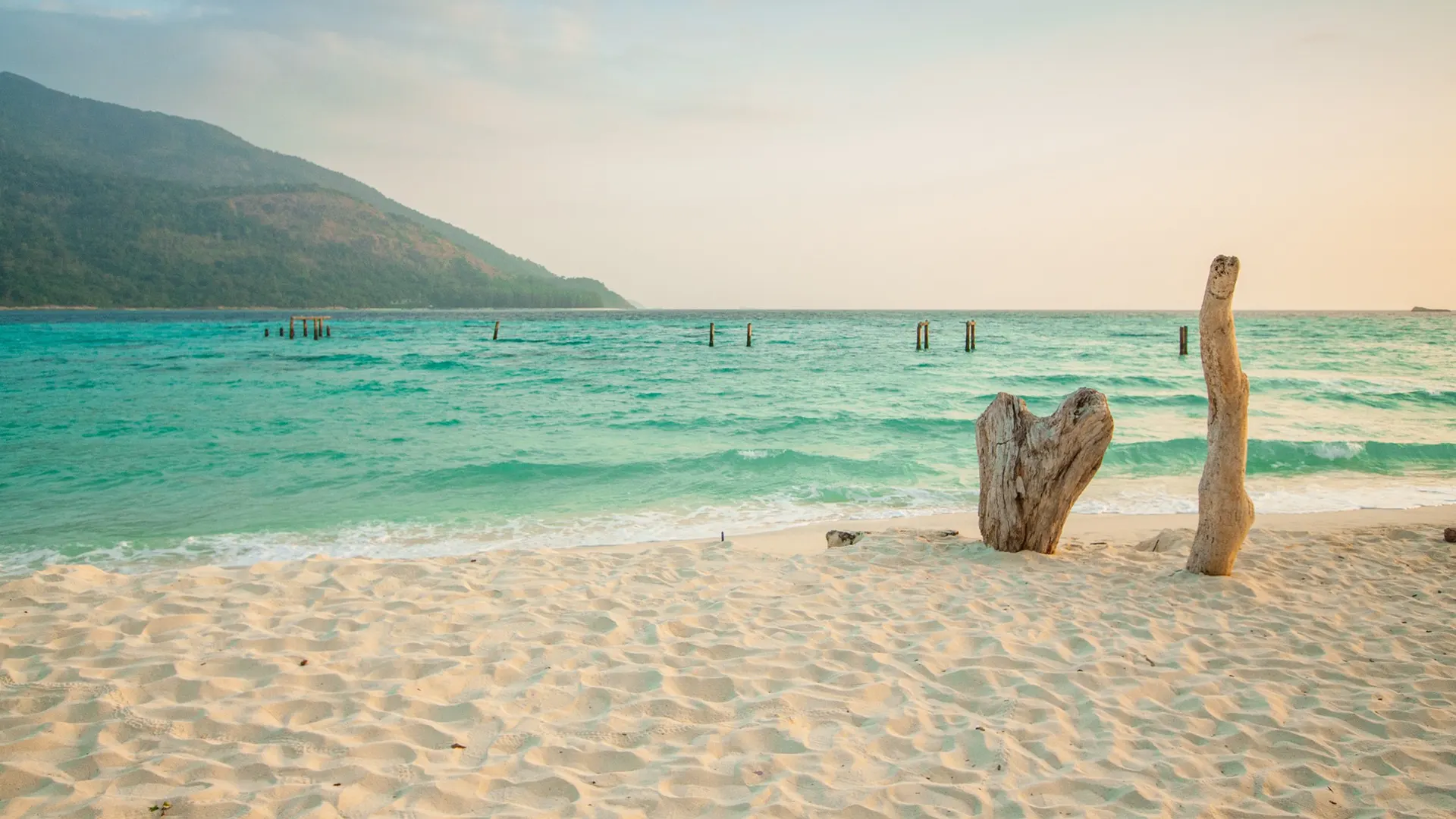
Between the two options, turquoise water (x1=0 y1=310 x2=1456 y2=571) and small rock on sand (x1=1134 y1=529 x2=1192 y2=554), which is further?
turquoise water (x1=0 y1=310 x2=1456 y2=571)

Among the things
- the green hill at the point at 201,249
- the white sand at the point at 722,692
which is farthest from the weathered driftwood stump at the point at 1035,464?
the green hill at the point at 201,249

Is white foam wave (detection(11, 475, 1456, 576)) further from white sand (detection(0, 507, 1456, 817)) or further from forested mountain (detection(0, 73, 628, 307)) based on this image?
forested mountain (detection(0, 73, 628, 307))

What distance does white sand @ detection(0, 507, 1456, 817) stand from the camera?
2891mm

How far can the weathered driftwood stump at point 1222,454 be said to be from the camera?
18.2ft

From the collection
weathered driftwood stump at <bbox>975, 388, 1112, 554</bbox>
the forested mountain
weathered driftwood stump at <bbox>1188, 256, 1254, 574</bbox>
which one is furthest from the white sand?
the forested mountain

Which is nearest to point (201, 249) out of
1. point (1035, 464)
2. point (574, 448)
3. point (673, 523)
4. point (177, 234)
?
point (177, 234)

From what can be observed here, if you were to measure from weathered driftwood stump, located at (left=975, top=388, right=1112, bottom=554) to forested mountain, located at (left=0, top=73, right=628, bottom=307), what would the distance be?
12885 cm

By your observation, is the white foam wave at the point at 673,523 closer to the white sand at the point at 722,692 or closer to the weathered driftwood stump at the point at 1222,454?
the white sand at the point at 722,692

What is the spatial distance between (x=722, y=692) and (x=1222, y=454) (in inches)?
180

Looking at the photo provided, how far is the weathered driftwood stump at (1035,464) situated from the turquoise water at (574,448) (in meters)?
2.83

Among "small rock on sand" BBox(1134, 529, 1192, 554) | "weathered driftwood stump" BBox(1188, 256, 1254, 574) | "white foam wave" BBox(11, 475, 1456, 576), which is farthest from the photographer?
"white foam wave" BBox(11, 475, 1456, 576)

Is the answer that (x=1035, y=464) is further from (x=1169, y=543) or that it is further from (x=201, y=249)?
(x=201, y=249)

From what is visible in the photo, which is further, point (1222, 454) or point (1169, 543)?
point (1169, 543)

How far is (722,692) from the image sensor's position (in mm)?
3783
